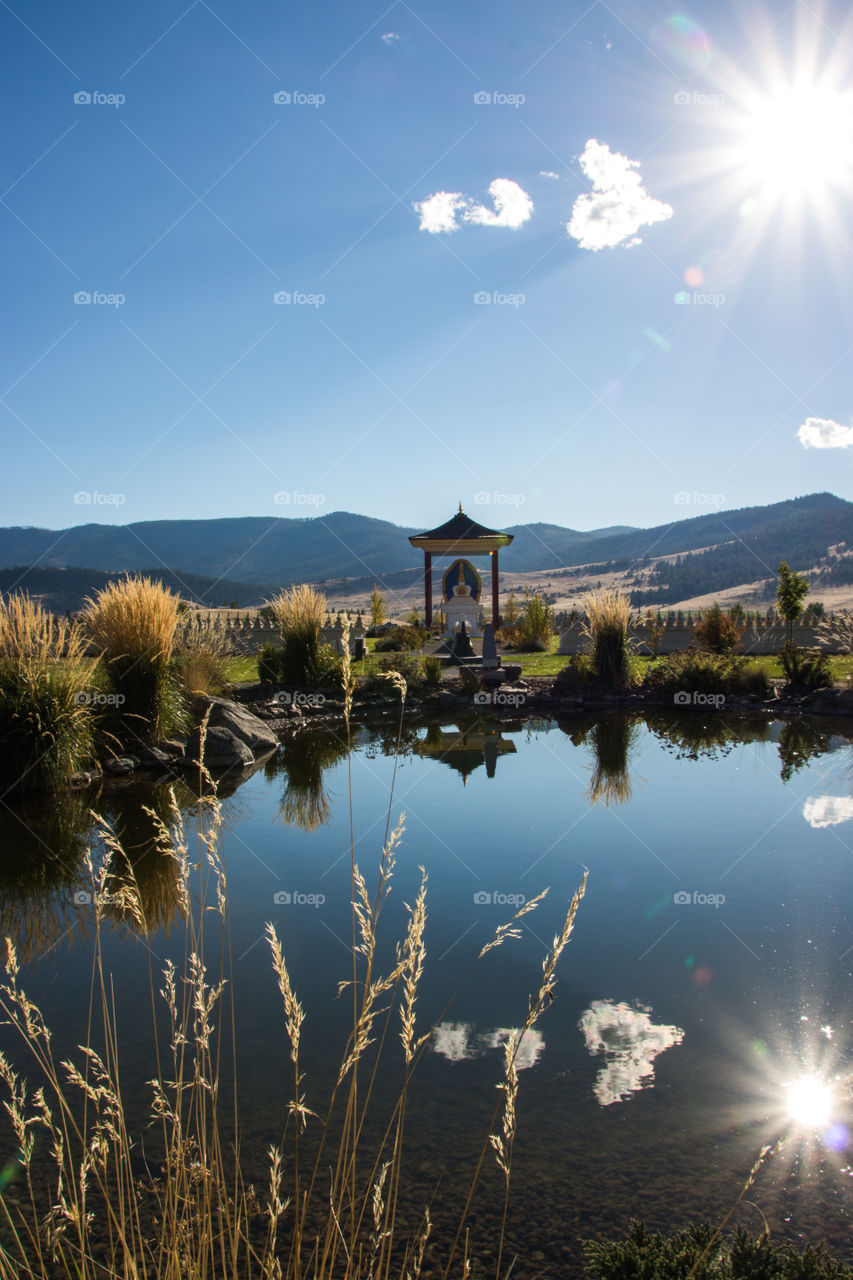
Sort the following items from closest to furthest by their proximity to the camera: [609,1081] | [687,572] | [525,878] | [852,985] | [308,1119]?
[308,1119], [609,1081], [852,985], [525,878], [687,572]

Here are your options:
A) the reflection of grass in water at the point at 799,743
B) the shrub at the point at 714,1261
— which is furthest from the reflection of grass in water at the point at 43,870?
the reflection of grass in water at the point at 799,743

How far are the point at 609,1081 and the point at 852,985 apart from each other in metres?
1.51

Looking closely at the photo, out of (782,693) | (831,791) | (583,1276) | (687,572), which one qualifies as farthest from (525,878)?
(687,572)

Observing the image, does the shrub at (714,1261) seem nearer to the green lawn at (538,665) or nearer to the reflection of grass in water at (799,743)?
the reflection of grass in water at (799,743)

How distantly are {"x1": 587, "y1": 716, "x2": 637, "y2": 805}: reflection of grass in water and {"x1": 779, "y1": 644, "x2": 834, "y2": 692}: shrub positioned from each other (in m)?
3.44

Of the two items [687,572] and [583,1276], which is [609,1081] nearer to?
[583,1276]

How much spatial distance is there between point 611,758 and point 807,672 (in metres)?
6.31

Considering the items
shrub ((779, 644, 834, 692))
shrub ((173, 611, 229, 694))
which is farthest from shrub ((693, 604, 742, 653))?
shrub ((173, 611, 229, 694))

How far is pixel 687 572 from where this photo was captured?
3504 inches

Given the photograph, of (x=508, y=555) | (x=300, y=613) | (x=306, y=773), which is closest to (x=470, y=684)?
(x=300, y=613)

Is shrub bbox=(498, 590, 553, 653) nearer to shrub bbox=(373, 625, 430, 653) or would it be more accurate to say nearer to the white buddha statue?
shrub bbox=(373, 625, 430, 653)

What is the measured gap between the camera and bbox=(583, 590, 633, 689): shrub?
14008mm

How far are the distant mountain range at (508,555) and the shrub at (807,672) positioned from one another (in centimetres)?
3930

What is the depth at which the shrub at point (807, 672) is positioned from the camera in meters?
13.6
